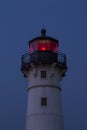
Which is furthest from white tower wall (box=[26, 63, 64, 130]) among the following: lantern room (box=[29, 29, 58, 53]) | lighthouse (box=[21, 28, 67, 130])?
lantern room (box=[29, 29, 58, 53])

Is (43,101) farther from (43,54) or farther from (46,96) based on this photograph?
(43,54)

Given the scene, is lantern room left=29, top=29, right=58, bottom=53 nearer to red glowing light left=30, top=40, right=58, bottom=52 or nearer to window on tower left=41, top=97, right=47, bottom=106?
red glowing light left=30, top=40, right=58, bottom=52

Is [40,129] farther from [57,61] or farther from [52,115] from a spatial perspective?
[57,61]

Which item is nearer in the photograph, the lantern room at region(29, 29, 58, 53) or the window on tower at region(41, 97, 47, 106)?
the window on tower at region(41, 97, 47, 106)

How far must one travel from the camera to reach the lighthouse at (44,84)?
20564 mm

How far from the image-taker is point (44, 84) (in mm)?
21062

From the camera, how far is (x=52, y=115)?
20641mm

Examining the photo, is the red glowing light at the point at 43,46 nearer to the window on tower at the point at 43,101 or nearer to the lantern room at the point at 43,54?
the lantern room at the point at 43,54

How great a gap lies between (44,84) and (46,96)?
0.78 m

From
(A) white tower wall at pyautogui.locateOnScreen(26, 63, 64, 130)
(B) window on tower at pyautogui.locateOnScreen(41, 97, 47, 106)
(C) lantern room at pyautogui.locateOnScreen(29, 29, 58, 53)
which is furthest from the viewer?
(C) lantern room at pyautogui.locateOnScreen(29, 29, 58, 53)

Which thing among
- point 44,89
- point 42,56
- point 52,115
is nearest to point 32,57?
point 42,56

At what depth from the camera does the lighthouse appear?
20.6 meters

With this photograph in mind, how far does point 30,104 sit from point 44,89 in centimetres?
133

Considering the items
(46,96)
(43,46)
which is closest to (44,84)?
(46,96)
